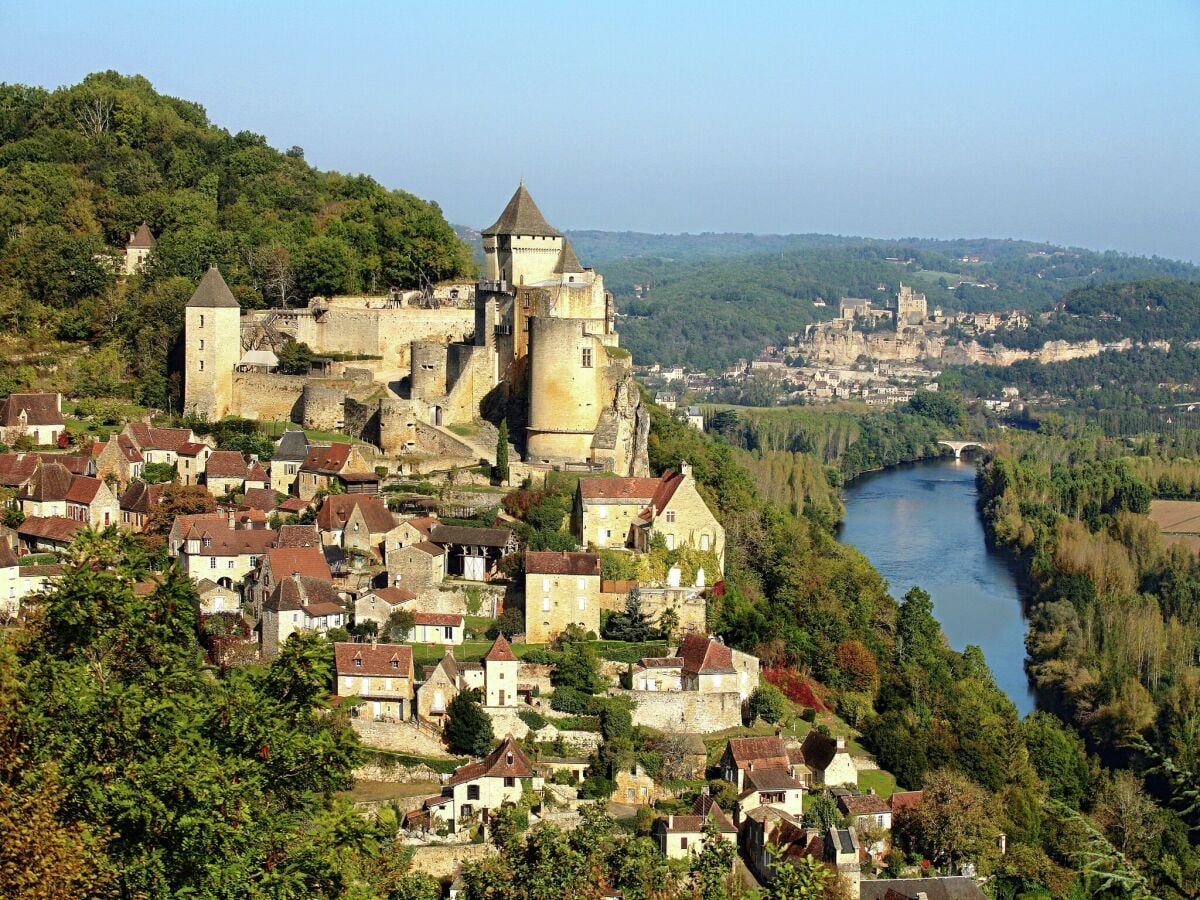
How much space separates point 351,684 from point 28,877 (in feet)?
36.7

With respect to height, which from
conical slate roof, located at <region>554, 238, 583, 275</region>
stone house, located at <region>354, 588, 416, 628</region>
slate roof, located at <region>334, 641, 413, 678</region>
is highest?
conical slate roof, located at <region>554, 238, 583, 275</region>

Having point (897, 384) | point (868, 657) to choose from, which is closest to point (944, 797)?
point (868, 657)

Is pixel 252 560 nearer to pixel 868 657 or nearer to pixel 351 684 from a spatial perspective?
pixel 351 684

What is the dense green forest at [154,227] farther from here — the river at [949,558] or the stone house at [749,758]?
the river at [949,558]

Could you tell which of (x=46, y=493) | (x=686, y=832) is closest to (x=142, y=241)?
(x=46, y=493)

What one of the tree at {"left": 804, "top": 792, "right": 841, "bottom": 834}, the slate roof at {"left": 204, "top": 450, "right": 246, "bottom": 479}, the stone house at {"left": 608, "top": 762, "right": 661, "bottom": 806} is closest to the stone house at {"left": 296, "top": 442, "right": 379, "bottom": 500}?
the slate roof at {"left": 204, "top": 450, "right": 246, "bottom": 479}

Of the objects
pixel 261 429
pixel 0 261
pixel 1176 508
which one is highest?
pixel 0 261

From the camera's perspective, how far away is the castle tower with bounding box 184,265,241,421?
32281 mm

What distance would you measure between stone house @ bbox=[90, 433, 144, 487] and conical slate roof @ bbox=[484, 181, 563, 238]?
8760mm

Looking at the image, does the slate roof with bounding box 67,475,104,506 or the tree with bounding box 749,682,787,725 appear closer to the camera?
the tree with bounding box 749,682,787,725

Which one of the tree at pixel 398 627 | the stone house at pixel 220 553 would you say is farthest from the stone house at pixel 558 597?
the stone house at pixel 220 553

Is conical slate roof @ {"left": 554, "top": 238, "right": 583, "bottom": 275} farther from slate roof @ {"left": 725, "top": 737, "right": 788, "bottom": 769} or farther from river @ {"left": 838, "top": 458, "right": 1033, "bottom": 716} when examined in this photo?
river @ {"left": 838, "top": 458, "right": 1033, "bottom": 716}

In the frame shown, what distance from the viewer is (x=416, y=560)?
25516mm

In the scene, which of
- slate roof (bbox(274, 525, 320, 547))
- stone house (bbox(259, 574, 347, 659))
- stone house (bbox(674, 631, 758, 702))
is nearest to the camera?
stone house (bbox(259, 574, 347, 659))
